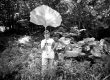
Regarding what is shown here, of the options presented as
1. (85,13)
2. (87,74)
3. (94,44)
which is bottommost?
(87,74)

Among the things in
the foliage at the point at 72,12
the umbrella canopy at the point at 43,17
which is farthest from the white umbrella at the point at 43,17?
the foliage at the point at 72,12

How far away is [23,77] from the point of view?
216 cm

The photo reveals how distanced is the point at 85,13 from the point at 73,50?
2764mm

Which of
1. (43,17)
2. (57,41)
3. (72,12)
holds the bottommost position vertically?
(57,41)

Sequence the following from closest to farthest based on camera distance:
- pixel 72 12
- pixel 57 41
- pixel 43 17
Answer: pixel 43 17 → pixel 57 41 → pixel 72 12

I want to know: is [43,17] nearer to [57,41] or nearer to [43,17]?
[43,17]

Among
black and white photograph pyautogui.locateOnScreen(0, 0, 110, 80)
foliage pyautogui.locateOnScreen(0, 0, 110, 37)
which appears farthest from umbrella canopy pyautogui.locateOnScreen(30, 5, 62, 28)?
foliage pyautogui.locateOnScreen(0, 0, 110, 37)

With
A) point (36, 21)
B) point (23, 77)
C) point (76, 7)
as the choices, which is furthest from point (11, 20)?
point (23, 77)

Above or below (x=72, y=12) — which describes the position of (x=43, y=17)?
below

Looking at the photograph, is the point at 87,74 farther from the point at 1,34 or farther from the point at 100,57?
the point at 1,34

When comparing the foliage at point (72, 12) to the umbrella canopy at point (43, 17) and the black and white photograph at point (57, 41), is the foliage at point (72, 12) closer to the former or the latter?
the black and white photograph at point (57, 41)

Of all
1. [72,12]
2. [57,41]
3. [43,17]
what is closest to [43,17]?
[43,17]

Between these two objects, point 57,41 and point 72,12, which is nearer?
point 57,41

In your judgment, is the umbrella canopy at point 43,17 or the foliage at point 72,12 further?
the foliage at point 72,12
